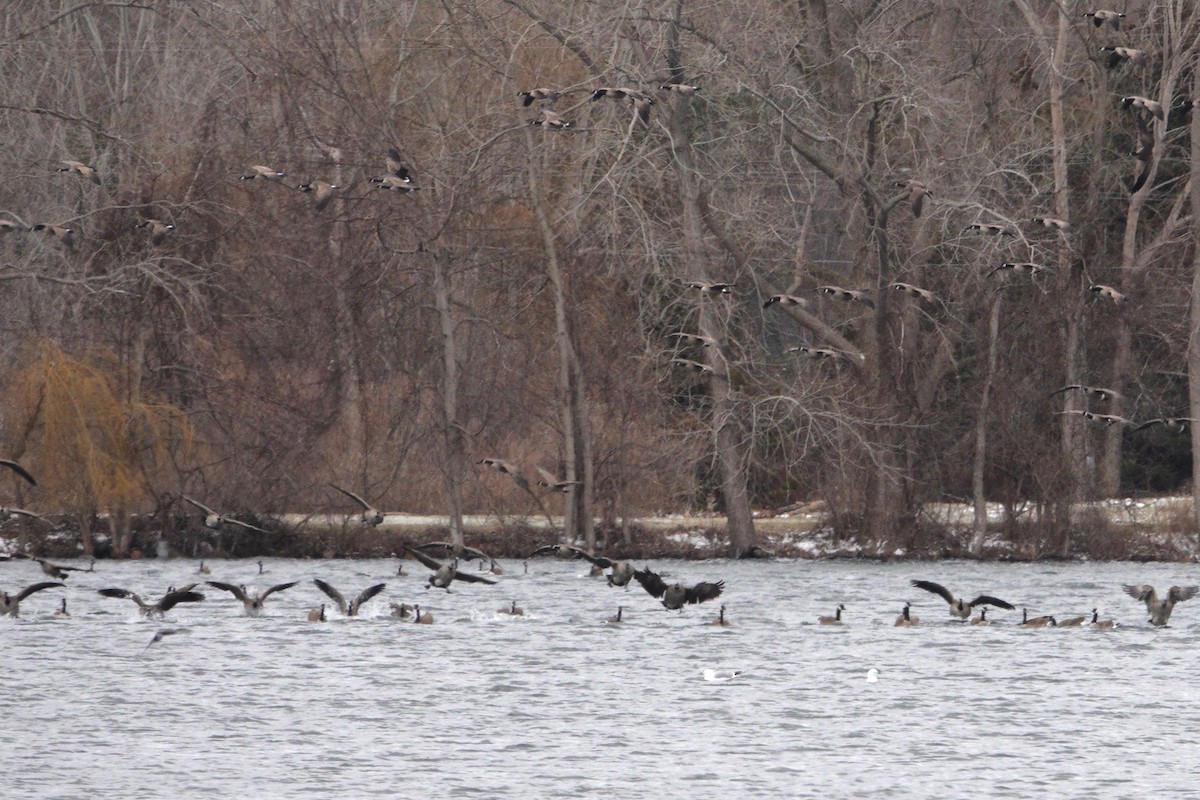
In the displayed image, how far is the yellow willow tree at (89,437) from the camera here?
3647 cm

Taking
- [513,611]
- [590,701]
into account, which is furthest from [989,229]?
[590,701]

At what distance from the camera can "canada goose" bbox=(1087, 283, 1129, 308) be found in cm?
3547

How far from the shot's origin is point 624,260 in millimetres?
39500

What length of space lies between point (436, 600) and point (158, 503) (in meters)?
9.93

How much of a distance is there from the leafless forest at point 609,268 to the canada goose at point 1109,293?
12.1 inches

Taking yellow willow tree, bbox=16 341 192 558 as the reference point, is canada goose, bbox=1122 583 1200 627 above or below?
below

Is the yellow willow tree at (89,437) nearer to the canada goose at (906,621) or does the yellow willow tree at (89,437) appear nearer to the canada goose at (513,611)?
the canada goose at (513,611)

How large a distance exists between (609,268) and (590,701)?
19770 mm

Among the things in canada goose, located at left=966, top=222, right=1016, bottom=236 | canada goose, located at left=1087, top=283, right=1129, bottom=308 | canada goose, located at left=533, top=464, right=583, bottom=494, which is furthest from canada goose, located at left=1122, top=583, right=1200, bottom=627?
canada goose, located at left=533, top=464, right=583, bottom=494

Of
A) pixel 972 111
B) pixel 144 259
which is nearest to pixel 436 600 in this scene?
→ pixel 144 259

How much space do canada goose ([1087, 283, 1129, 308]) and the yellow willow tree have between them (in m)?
16.7

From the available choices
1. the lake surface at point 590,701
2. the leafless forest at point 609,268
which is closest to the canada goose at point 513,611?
the lake surface at point 590,701

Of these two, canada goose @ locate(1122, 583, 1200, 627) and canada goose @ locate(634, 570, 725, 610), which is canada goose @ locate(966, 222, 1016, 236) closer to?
canada goose @ locate(1122, 583, 1200, 627)

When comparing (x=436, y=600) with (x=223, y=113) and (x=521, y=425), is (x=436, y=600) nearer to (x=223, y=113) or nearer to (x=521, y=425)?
(x=521, y=425)
